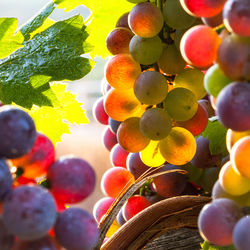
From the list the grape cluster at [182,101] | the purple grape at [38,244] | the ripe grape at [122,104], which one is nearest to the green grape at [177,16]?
the grape cluster at [182,101]

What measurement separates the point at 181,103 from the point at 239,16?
0.60 ft

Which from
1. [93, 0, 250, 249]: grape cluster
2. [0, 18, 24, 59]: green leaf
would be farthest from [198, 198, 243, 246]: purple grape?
[0, 18, 24, 59]: green leaf

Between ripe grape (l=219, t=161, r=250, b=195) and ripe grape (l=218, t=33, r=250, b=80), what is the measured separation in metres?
0.08

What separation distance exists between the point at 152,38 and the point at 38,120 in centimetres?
19

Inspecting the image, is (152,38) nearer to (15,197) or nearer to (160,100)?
(160,100)

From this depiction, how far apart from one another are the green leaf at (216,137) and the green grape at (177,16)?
13 centimetres

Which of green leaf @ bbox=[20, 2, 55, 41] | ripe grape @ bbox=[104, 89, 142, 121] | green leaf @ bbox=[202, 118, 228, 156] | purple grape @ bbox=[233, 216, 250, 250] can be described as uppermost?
green leaf @ bbox=[20, 2, 55, 41]

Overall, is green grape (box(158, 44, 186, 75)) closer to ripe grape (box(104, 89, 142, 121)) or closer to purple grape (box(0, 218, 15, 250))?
ripe grape (box(104, 89, 142, 121))

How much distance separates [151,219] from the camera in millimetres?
525

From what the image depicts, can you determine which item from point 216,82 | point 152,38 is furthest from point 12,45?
point 216,82

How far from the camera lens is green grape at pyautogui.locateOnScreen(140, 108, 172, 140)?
1.70ft

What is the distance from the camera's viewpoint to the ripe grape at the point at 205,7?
40cm

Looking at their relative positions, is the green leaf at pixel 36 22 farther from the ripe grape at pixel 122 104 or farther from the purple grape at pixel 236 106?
the purple grape at pixel 236 106

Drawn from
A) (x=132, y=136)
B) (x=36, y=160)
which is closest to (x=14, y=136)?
(x=36, y=160)
